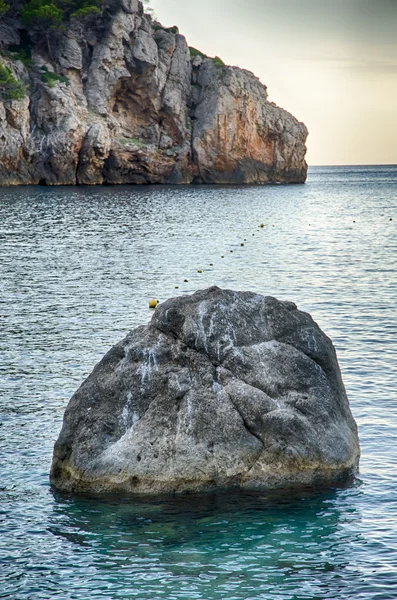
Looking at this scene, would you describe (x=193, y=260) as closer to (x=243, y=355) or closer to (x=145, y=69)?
(x=243, y=355)

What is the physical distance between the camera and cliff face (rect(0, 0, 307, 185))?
368 ft

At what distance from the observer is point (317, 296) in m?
34.3

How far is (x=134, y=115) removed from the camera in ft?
435

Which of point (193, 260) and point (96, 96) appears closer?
point (193, 260)

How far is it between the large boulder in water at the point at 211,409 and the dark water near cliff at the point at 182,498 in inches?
20.9

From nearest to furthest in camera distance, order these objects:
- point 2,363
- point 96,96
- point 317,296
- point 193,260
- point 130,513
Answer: point 130,513 < point 2,363 < point 317,296 < point 193,260 < point 96,96

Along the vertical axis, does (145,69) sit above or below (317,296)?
above

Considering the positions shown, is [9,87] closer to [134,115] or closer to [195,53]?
[134,115]

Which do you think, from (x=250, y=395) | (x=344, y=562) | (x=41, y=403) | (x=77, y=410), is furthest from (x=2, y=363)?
(x=344, y=562)

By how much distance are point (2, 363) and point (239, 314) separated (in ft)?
30.0

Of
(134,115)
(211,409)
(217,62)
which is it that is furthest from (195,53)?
(211,409)

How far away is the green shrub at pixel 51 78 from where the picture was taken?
378 ft

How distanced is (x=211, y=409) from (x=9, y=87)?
100 m

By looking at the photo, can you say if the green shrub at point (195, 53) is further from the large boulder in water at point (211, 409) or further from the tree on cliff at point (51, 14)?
the large boulder in water at point (211, 409)
